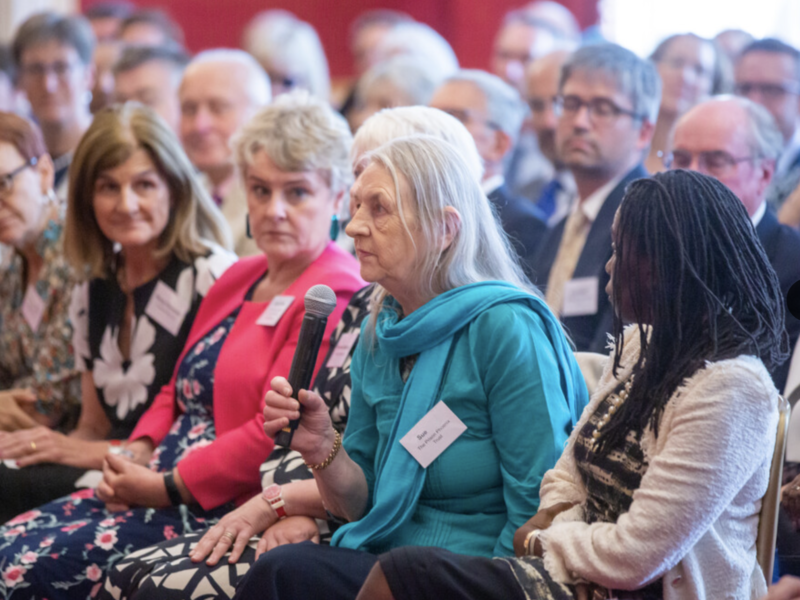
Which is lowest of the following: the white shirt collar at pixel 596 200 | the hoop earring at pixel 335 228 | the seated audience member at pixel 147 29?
the white shirt collar at pixel 596 200

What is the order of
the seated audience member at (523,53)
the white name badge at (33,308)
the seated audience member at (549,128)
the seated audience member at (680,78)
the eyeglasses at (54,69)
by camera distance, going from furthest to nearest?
1. the seated audience member at (523,53)
2. the eyeglasses at (54,69)
3. the seated audience member at (549,128)
4. the seated audience member at (680,78)
5. the white name badge at (33,308)

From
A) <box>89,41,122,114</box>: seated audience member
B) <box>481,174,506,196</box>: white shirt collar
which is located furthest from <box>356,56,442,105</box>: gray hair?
<box>89,41,122,114</box>: seated audience member

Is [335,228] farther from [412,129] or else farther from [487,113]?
[487,113]

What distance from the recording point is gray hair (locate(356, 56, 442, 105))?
461 centimetres

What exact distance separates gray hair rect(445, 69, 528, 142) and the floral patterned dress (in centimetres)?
188

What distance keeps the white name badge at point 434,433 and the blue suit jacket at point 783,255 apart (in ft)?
3.60

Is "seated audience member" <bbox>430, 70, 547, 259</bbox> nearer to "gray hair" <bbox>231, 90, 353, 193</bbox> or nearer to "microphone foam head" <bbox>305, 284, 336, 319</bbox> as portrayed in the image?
"gray hair" <bbox>231, 90, 353, 193</bbox>

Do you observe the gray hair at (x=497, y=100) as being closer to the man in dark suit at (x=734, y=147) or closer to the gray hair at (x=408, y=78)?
the gray hair at (x=408, y=78)

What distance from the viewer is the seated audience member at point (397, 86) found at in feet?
15.0

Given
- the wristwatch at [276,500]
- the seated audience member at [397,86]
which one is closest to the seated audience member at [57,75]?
the seated audience member at [397,86]

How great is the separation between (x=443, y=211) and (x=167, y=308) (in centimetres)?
146

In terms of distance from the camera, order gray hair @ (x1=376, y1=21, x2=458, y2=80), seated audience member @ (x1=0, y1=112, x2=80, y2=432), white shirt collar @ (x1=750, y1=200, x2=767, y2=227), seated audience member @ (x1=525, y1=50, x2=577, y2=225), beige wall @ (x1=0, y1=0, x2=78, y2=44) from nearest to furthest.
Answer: white shirt collar @ (x1=750, y1=200, x2=767, y2=227) → seated audience member @ (x1=0, y1=112, x2=80, y2=432) → seated audience member @ (x1=525, y1=50, x2=577, y2=225) → gray hair @ (x1=376, y1=21, x2=458, y2=80) → beige wall @ (x1=0, y1=0, x2=78, y2=44)

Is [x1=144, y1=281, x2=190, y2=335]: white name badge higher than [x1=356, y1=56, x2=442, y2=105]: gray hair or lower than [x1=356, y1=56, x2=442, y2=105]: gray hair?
lower

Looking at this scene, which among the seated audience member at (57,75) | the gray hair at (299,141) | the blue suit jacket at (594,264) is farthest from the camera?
the seated audience member at (57,75)
